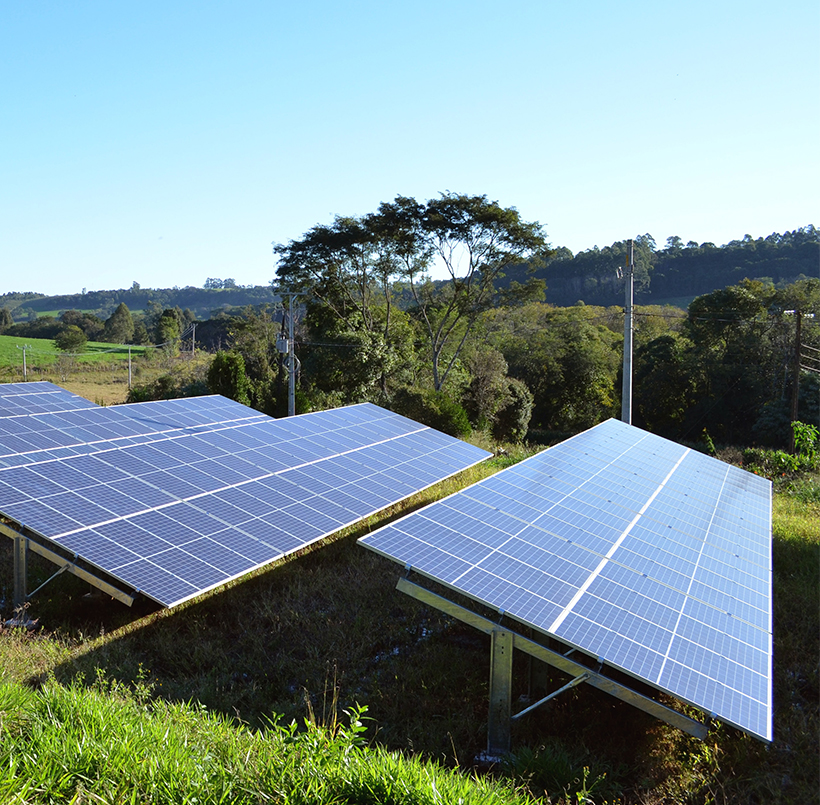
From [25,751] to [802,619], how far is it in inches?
382

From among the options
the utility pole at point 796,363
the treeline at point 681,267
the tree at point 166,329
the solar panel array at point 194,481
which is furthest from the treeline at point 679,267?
the solar panel array at point 194,481

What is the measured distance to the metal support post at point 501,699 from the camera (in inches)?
248

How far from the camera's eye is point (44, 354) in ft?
187

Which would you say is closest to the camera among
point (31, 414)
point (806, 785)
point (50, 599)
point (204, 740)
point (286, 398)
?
point (204, 740)

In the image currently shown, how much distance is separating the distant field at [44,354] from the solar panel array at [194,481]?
40.7 meters

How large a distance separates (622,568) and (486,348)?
3605 centimetres

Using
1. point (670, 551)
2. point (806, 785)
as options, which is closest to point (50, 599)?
point (670, 551)

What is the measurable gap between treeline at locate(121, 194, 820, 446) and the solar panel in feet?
73.2

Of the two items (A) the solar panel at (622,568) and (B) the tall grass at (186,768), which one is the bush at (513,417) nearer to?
(A) the solar panel at (622,568)

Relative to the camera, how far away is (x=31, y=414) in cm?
1477

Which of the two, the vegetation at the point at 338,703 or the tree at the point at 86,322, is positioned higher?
the tree at the point at 86,322

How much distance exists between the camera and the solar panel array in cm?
835

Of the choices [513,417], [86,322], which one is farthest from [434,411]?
[86,322]

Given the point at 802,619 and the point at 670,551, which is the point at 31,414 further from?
the point at 802,619
